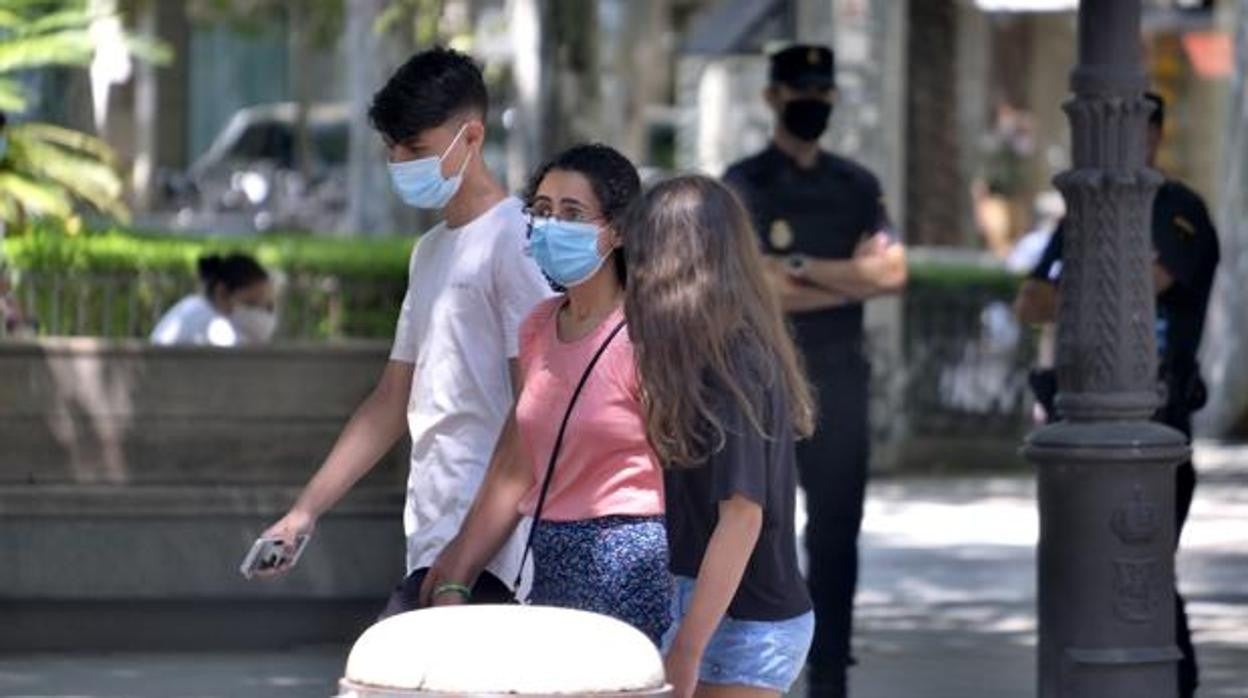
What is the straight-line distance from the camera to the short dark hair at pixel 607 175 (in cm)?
632

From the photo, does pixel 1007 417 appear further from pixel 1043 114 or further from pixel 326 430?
pixel 1043 114

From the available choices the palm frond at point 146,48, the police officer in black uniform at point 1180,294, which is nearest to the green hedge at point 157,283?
the palm frond at point 146,48

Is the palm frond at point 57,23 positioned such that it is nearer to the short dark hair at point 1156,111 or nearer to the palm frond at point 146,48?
the palm frond at point 146,48

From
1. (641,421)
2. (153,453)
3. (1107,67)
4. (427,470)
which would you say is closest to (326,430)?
(153,453)

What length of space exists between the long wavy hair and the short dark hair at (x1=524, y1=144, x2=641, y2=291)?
282 mm

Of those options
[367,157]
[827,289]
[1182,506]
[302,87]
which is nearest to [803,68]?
[827,289]

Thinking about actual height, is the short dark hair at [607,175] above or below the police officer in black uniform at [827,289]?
above

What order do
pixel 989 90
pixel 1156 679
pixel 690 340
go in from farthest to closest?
pixel 989 90, pixel 1156 679, pixel 690 340

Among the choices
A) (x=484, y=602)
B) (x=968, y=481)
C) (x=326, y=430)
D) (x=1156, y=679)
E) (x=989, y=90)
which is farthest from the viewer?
(x=989, y=90)

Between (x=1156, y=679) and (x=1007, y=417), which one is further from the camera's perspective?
(x=1007, y=417)

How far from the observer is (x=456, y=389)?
6906mm

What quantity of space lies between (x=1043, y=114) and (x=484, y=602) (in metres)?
40.9

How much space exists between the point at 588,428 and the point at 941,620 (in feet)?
21.9

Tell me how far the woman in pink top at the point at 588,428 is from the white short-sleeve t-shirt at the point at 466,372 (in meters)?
0.52
